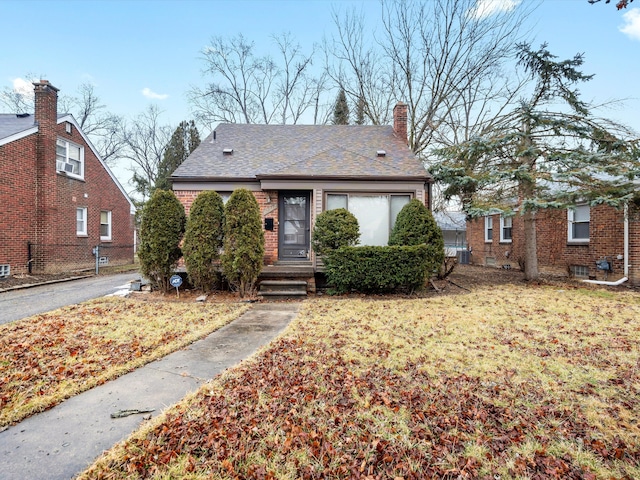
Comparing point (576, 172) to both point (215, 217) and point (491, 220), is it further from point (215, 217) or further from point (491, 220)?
point (215, 217)

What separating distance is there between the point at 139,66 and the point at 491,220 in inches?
747

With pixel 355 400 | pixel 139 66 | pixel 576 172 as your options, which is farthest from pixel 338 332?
pixel 139 66

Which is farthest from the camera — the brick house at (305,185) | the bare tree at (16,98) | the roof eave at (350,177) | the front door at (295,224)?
the bare tree at (16,98)

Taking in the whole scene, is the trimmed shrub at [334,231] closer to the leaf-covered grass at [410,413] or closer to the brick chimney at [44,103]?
the leaf-covered grass at [410,413]

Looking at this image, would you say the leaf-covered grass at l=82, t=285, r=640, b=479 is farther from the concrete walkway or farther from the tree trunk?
the tree trunk

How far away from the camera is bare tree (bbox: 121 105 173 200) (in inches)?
1184

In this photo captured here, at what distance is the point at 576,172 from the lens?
8.68m

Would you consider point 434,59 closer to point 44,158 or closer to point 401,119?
point 401,119

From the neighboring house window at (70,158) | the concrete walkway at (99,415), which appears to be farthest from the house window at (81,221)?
the concrete walkway at (99,415)

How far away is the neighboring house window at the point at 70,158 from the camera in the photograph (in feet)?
41.6

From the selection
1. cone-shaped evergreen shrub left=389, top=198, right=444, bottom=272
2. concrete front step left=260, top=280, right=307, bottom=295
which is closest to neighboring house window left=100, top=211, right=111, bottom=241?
concrete front step left=260, top=280, right=307, bottom=295

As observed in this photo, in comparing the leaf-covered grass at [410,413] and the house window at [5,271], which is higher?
the house window at [5,271]

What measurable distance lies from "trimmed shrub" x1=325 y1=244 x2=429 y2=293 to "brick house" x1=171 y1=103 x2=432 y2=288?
4.15 feet

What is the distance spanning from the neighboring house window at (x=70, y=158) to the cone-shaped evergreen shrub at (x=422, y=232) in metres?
13.4
